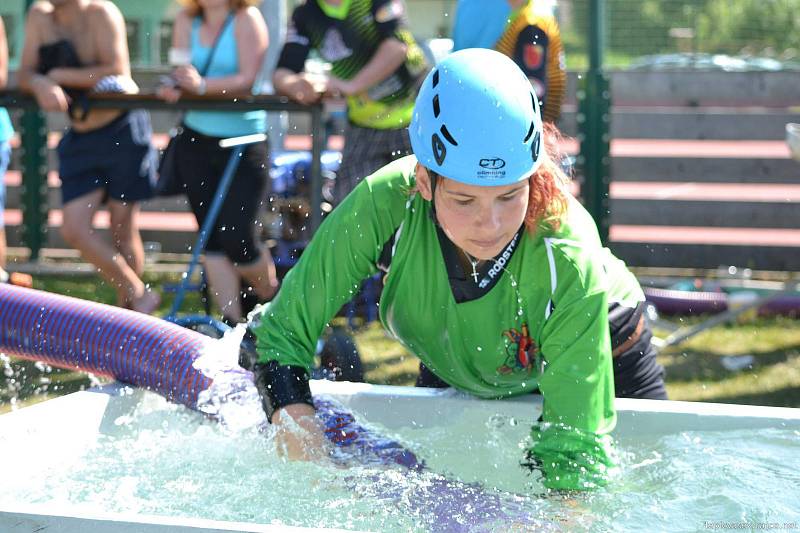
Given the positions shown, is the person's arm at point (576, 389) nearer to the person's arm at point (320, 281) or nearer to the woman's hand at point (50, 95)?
the person's arm at point (320, 281)

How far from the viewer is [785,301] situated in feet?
25.5

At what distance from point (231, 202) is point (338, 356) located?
59.8 inches

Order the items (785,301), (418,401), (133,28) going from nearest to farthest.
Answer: (418,401) → (785,301) → (133,28)

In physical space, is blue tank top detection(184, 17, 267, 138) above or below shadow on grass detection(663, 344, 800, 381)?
above

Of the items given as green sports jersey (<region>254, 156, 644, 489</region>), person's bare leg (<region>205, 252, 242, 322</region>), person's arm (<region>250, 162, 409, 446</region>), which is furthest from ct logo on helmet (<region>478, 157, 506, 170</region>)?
person's bare leg (<region>205, 252, 242, 322</region>)

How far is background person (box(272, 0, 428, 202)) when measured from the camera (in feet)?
21.1

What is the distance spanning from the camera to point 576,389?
3.10 meters

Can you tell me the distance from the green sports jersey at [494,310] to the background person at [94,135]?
3.35 metres

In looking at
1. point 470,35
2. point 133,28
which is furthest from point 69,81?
point 133,28

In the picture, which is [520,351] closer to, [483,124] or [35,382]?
[483,124]

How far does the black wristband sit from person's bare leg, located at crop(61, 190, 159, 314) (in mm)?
3380

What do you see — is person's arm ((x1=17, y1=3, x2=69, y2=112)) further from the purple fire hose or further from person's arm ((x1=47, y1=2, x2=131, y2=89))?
the purple fire hose

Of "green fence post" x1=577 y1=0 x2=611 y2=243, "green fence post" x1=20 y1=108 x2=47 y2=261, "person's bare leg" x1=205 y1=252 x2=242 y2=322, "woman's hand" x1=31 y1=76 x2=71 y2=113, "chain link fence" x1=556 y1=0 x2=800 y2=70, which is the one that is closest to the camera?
"person's bare leg" x1=205 y1=252 x2=242 y2=322

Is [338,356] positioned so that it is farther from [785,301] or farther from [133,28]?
[133,28]
